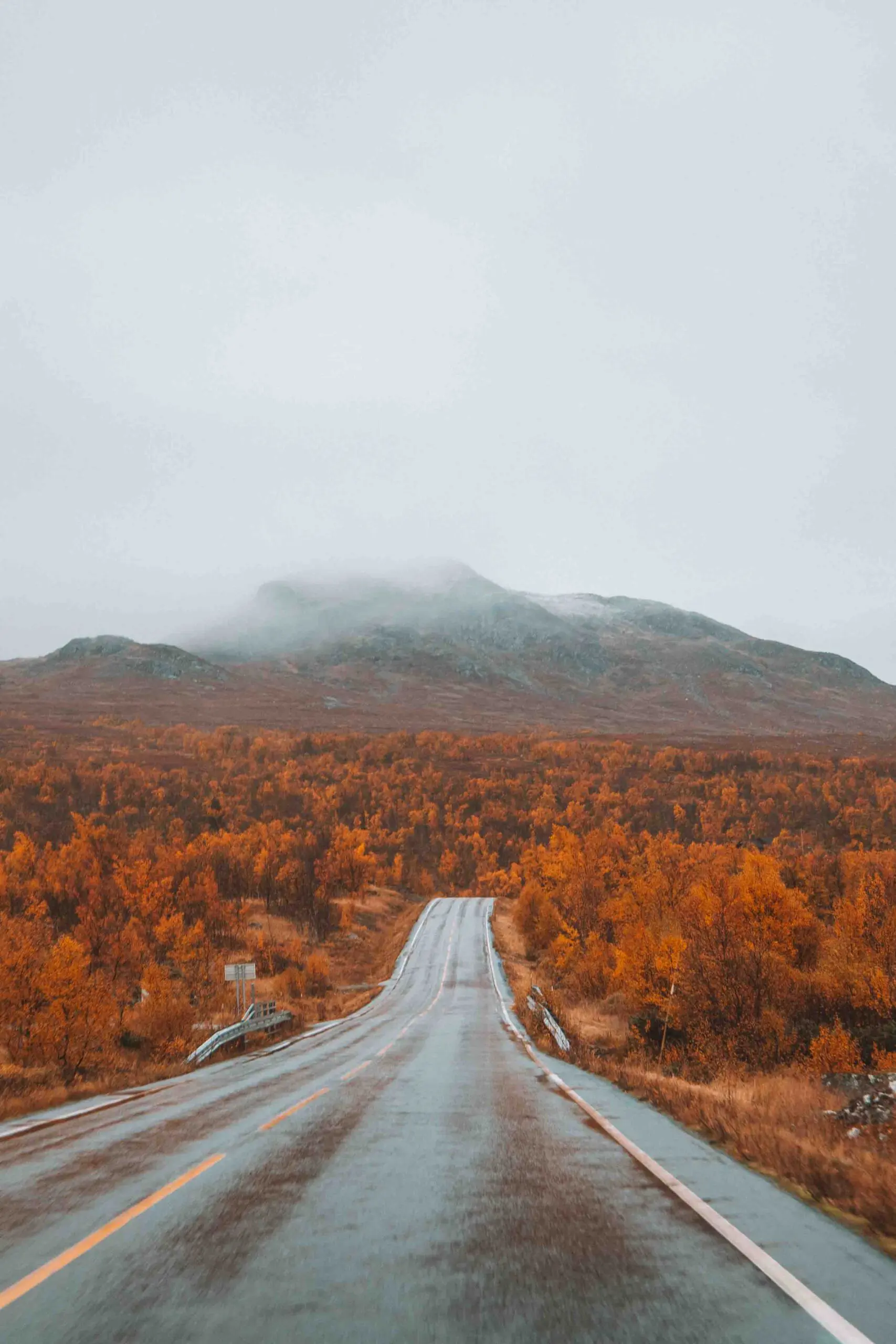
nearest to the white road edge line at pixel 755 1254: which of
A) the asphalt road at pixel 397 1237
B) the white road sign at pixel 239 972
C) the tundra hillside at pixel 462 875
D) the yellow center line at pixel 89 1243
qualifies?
the asphalt road at pixel 397 1237

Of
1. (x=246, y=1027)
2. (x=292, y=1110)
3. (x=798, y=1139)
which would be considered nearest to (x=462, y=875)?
(x=246, y=1027)

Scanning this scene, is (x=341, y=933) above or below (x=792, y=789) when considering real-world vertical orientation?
below

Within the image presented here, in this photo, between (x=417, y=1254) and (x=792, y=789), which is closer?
(x=417, y=1254)

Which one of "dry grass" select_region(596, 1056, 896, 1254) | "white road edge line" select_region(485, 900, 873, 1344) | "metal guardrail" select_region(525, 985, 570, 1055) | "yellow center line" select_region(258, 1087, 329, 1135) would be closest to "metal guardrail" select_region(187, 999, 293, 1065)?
"yellow center line" select_region(258, 1087, 329, 1135)

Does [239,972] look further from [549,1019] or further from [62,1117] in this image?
[62,1117]

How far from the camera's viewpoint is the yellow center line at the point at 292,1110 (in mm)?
9297

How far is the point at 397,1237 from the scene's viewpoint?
493cm

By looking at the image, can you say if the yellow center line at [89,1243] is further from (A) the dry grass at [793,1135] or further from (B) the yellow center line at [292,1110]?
(A) the dry grass at [793,1135]

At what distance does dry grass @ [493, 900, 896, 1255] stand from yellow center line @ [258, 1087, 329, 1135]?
5.06 metres

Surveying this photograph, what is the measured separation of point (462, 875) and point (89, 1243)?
91.4m

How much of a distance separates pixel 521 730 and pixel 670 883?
147894 mm

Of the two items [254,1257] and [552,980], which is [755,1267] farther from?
[552,980]

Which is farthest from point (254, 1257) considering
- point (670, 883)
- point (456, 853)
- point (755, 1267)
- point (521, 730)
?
point (521, 730)

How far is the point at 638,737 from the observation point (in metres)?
169
